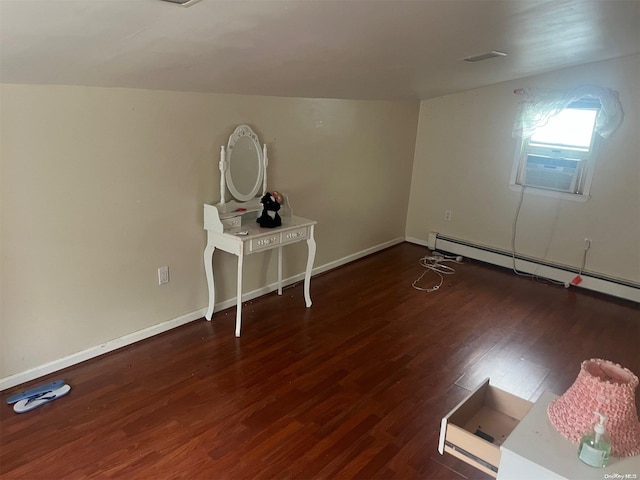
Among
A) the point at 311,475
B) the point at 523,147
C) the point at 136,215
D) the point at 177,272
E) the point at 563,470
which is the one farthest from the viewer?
the point at 523,147

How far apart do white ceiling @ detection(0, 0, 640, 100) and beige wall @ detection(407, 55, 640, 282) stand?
2.51ft

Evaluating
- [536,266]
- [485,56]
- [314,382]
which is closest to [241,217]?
[314,382]

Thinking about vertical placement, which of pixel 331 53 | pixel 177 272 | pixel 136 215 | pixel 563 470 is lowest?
pixel 177 272

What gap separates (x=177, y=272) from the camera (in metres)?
Answer: 3.10

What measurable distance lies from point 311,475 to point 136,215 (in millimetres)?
1743

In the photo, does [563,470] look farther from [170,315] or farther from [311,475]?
[170,315]

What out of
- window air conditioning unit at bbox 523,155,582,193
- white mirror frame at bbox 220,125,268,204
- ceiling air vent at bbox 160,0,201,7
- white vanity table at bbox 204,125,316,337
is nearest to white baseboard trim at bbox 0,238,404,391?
white vanity table at bbox 204,125,316,337

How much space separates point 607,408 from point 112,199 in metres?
2.47

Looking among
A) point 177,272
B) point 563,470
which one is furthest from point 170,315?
point 563,470

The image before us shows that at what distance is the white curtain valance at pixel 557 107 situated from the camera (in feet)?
13.1

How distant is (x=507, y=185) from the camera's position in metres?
4.69

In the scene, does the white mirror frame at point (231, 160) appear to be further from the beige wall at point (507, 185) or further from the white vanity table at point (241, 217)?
the beige wall at point (507, 185)

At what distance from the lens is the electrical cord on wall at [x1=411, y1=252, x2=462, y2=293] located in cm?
419

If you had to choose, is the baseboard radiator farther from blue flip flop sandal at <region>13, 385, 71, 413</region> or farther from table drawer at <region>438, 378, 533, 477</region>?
blue flip flop sandal at <region>13, 385, 71, 413</region>
